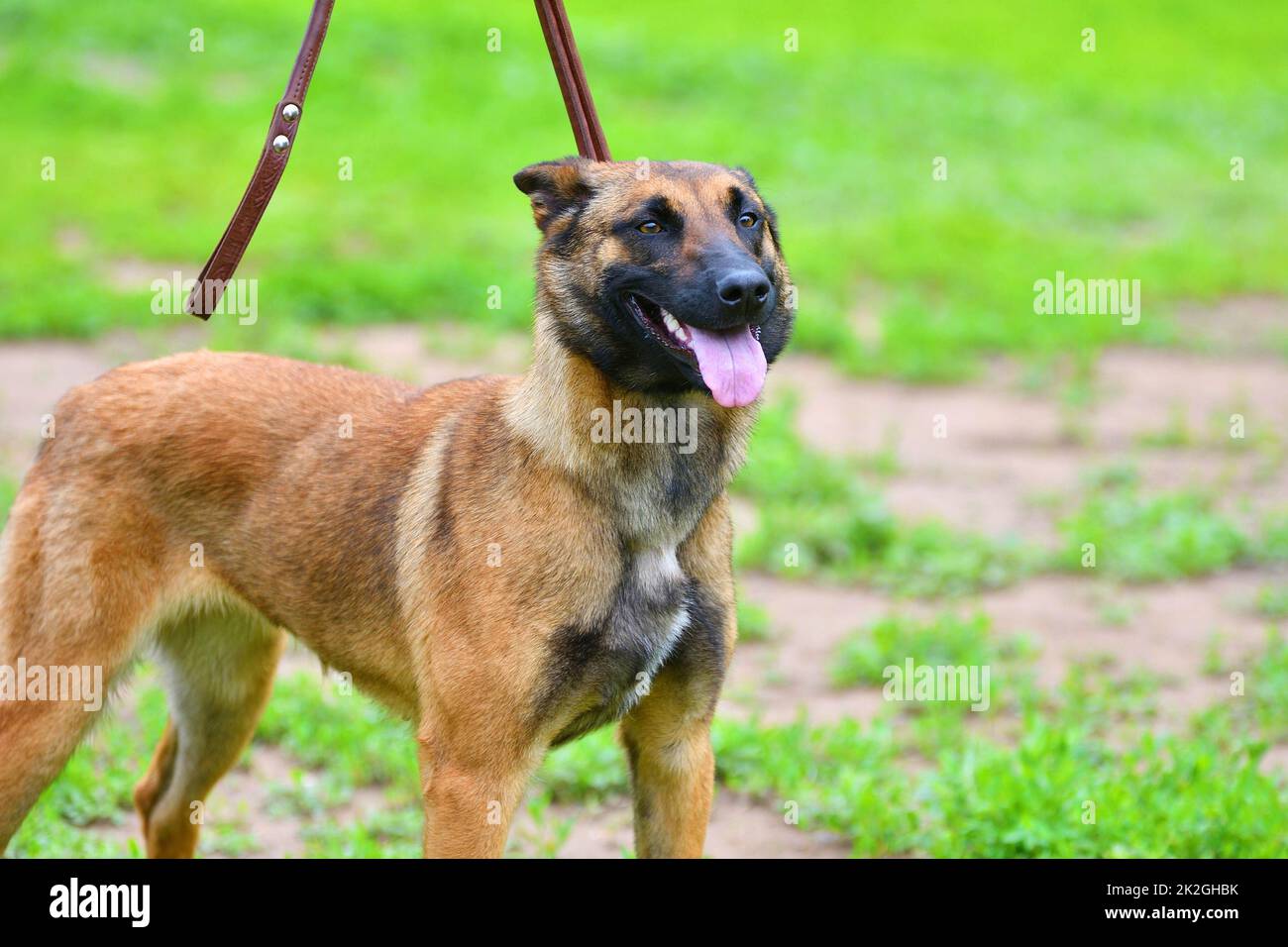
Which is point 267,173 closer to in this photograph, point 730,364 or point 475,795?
point 730,364

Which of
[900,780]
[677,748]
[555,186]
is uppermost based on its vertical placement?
[555,186]

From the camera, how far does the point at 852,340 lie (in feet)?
30.7

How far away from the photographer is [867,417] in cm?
852

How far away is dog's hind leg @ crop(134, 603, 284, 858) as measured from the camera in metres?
4.10

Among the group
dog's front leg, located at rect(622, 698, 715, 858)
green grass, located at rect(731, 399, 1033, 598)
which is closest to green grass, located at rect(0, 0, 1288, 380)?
green grass, located at rect(731, 399, 1033, 598)

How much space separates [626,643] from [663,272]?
2.71ft

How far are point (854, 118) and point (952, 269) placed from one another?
4.41 metres

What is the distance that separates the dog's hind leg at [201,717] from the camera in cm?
410

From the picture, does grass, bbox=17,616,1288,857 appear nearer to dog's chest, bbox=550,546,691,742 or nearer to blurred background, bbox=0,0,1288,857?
blurred background, bbox=0,0,1288,857

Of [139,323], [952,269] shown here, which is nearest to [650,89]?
[952,269]

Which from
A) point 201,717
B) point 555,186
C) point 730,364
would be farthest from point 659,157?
point 730,364

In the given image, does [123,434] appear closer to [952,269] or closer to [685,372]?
[685,372]

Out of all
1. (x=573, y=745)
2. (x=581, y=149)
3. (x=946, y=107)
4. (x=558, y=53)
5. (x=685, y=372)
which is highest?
(x=946, y=107)

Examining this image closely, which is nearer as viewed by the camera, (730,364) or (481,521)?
(730,364)
